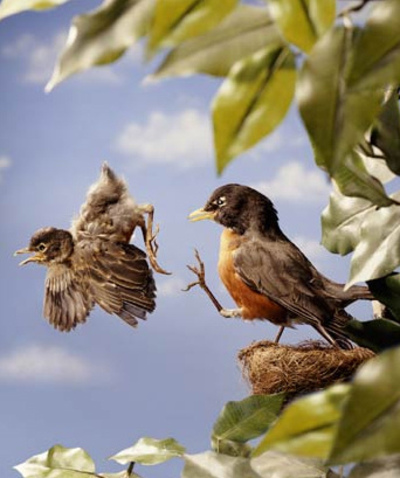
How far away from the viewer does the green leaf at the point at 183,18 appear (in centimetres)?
16

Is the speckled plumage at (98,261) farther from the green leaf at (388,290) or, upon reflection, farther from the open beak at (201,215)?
the green leaf at (388,290)

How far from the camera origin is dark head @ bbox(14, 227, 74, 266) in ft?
4.88

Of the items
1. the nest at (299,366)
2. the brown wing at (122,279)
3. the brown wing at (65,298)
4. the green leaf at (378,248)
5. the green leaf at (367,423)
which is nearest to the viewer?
the green leaf at (367,423)

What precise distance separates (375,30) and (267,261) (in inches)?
37.5

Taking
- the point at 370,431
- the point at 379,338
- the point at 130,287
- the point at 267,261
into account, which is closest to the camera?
the point at 370,431

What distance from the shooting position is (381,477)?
0.72 ft

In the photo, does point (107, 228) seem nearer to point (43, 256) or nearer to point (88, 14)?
point (43, 256)

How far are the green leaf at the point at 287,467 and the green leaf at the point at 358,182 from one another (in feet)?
0.29

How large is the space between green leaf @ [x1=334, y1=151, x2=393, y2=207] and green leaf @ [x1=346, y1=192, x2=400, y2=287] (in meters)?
0.02

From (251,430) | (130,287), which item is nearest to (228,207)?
(130,287)

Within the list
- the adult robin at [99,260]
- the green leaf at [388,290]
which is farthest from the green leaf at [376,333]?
the adult robin at [99,260]

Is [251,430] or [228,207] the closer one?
[251,430]

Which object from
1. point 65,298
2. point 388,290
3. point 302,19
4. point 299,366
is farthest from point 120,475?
point 65,298

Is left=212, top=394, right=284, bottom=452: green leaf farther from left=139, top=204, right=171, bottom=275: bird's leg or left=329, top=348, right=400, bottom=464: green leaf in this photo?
left=139, top=204, right=171, bottom=275: bird's leg
